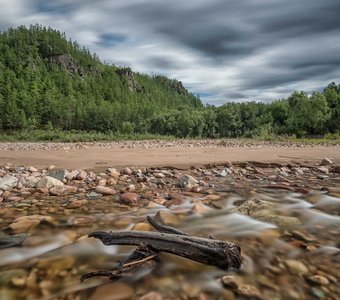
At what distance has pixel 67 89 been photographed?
365ft

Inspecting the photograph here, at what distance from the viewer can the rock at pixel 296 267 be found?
285cm

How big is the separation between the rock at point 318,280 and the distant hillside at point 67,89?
65422 mm

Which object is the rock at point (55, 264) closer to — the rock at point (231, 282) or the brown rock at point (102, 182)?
the rock at point (231, 282)

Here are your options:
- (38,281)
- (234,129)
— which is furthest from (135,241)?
(234,129)

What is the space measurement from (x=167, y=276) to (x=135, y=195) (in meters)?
2.76

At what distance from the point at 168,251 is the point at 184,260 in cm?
29

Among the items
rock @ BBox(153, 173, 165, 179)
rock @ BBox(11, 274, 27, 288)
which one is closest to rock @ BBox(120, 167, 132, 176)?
rock @ BBox(153, 173, 165, 179)

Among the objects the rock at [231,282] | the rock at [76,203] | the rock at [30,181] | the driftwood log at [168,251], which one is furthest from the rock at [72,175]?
the rock at [231,282]

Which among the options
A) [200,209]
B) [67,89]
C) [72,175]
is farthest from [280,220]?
[67,89]

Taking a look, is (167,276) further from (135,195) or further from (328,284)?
(135,195)

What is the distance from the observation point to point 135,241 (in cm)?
283

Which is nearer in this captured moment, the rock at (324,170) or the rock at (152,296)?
the rock at (152,296)

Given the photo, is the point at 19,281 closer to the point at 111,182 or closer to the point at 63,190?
the point at 63,190

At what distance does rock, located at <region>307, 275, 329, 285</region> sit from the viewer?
2659mm
